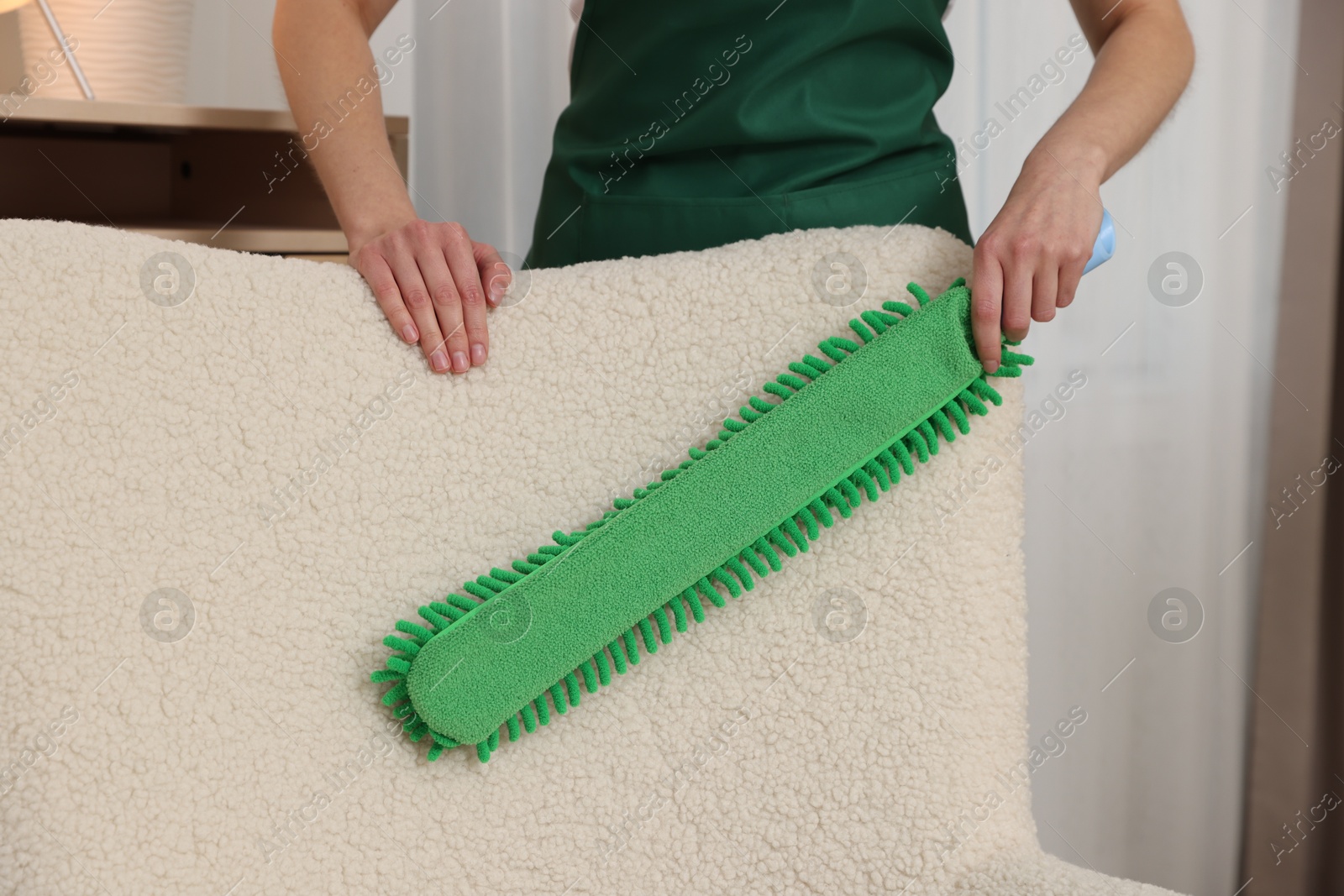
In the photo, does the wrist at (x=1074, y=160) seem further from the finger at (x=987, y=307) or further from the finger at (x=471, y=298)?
the finger at (x=471, y=298)

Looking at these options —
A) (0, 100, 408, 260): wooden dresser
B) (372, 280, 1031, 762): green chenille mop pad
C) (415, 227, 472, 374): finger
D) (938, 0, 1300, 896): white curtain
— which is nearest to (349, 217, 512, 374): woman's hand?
(415, 227, 472, 374): finger

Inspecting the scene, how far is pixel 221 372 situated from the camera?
625 mm

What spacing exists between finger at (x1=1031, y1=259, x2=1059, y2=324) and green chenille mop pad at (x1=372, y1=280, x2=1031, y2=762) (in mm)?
39

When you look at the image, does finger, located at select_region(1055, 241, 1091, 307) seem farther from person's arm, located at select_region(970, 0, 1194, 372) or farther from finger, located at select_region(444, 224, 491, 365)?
finger, located at select_region(444, 224, 491, 365)

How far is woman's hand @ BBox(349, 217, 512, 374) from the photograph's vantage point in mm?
669

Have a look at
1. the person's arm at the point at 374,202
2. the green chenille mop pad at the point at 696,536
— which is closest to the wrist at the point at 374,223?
the person's arm at the point at 374,202

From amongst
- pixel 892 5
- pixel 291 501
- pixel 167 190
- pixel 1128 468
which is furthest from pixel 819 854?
pixel 167 190

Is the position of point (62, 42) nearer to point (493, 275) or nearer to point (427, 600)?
point (493, 275)

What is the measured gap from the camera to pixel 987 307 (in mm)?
669

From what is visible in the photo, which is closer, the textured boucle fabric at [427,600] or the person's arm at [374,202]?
the textured boucle fabric at [427,600]

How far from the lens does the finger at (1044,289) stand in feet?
2.23

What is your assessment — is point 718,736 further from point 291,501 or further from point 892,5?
point 892,5

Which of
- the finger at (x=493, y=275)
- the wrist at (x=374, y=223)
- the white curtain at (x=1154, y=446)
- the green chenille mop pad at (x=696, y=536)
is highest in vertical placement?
the finger at (x=493, y=275)

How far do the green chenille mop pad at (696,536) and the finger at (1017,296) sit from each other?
24 mm
